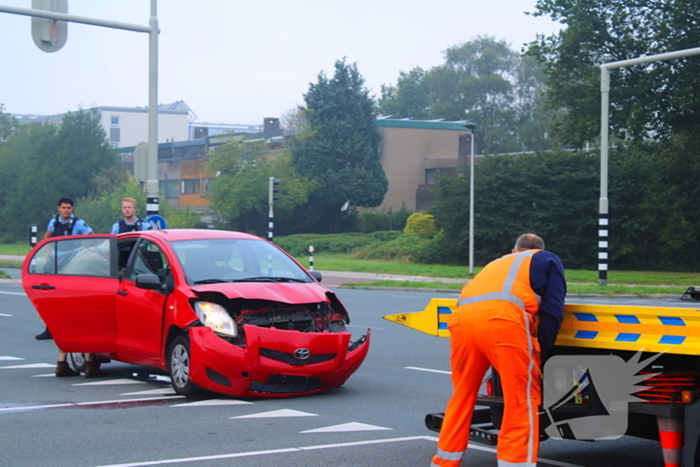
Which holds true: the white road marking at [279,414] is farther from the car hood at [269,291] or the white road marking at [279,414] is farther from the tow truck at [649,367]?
the tow truck at [649,367]

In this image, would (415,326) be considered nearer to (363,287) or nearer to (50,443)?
(50,443)

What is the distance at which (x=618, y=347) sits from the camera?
16.3 feet

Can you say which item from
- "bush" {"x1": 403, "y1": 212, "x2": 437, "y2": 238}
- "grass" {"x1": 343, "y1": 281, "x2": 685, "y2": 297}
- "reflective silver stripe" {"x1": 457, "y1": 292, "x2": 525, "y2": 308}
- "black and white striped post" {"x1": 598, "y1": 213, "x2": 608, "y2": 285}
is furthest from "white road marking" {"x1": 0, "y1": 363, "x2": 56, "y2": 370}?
"bush" {"x1": 403, "y1": 212, "x2": 437, "y2": 238}

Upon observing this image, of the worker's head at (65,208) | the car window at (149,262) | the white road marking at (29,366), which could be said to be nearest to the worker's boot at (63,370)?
the white road marking at (29,366)

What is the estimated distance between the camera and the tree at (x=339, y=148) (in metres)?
62.6

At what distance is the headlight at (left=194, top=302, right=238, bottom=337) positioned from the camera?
319 inches

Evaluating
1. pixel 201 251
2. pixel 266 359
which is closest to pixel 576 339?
pixel 266 359

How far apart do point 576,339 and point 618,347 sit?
0.31 meters

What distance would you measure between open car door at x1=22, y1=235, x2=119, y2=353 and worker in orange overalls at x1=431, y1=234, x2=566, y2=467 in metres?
5.07

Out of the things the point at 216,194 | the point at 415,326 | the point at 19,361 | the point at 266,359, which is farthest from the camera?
the point at 216,194

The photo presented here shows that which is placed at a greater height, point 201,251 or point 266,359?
point 201,251

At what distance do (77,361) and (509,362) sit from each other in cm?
657

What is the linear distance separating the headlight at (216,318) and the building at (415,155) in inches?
2370

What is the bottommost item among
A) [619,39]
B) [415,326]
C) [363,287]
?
[363,287]
